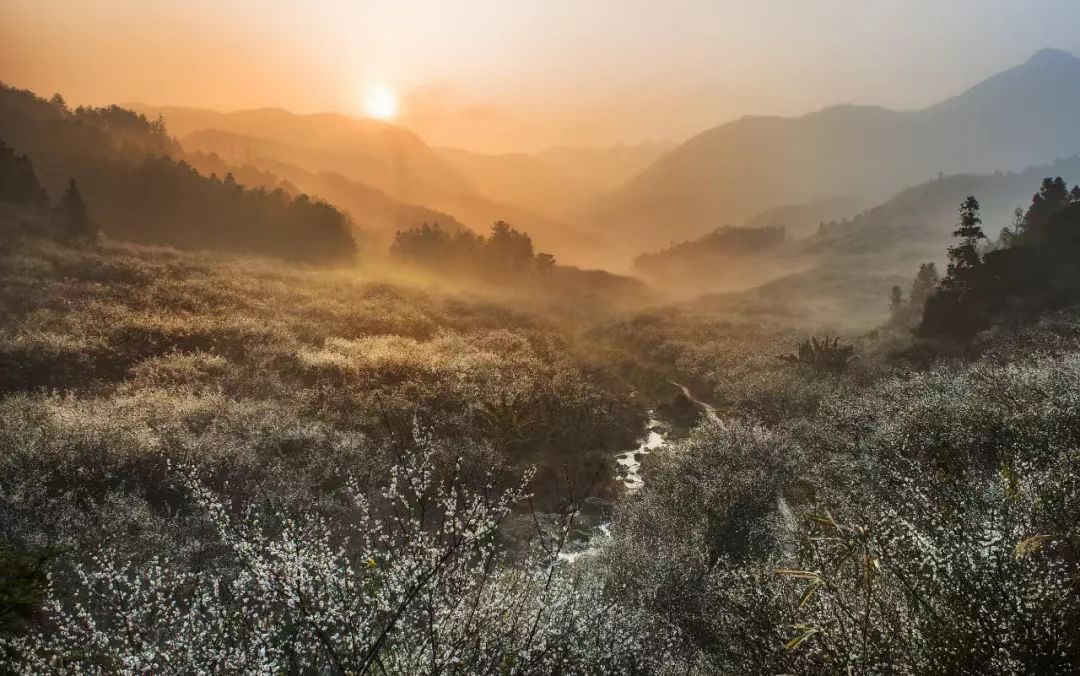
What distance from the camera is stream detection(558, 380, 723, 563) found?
77.2 feet

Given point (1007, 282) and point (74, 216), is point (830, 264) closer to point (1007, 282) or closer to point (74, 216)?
point (1007, 282)

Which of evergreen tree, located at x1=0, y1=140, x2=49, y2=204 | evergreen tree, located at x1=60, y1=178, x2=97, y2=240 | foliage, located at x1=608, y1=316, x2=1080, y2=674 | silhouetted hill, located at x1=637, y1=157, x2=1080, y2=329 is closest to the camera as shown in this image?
foliage, located at x1=608, y1=316, x2=1080, y2=674

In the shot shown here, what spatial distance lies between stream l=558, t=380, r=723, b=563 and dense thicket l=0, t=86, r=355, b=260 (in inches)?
2911

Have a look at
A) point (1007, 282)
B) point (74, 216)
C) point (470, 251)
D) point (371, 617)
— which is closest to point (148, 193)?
point (74, 216)

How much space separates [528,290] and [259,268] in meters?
49.7

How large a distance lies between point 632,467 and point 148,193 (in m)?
90.6

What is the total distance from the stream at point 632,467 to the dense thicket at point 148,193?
73.9m

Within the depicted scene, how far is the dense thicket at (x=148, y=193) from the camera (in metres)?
84.1

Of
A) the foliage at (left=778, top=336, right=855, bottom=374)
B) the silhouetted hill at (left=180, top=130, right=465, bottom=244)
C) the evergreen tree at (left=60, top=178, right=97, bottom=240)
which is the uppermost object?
the silhouetted hill at (left=180, top=130, right=465, bottom=244)

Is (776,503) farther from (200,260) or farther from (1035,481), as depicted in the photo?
(200,260)

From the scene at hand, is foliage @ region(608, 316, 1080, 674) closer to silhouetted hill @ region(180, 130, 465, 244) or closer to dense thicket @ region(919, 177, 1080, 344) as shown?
dense thicket @ region(919, 177, 1080, 344)

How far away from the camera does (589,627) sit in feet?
36.9

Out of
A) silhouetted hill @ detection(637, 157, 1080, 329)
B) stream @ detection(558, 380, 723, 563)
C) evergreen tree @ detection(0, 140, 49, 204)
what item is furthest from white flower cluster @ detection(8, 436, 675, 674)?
silhouetted hill @ detection(637, 157, 1080, 329)

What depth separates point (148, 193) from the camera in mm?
86125
